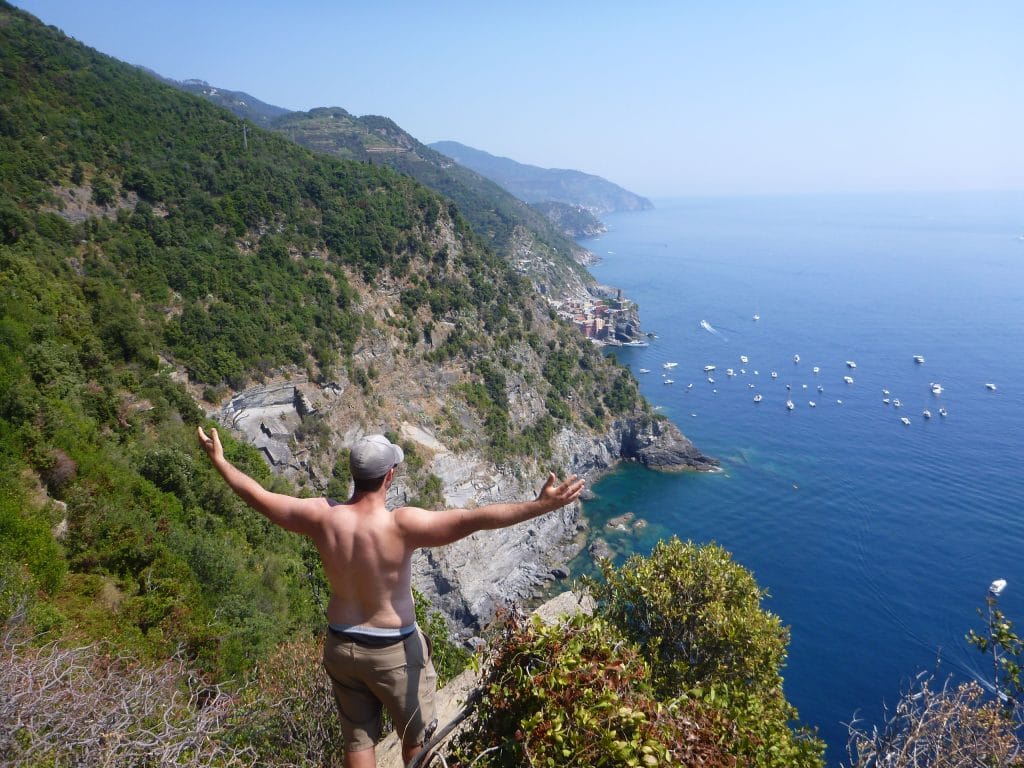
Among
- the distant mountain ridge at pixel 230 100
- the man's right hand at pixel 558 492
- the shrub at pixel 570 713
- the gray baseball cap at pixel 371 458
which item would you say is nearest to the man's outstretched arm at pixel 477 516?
the man's right hand at pixel 558 492

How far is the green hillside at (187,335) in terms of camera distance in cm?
1331

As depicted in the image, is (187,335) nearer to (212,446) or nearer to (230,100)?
(212,446)

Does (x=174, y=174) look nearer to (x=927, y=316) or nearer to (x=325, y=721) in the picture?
(x=325, y=721)

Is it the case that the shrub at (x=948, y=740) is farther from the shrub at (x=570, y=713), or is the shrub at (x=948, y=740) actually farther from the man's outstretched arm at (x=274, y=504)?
the man's outstretched arm at (x=274, y=504)

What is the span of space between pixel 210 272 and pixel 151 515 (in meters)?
21.2

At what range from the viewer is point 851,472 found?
1954 inches

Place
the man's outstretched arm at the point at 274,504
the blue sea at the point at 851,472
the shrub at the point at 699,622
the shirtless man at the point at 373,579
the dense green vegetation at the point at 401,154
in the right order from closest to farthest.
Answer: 1. the shirtless man at the point at 373,579
2. the man's outstretched arm at the point at 274,504
3. the shrub at the point at 699,622
4. the blue sea at the point at 851,472
5. the dense green vegetation at the point at 401,154

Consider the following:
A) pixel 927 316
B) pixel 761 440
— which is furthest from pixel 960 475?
pixel 927 316

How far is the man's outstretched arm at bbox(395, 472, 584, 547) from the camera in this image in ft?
9.16

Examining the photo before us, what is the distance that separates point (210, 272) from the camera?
111ft

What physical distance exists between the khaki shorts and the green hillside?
7055 millimetres

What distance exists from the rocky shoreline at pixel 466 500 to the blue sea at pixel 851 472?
320cm

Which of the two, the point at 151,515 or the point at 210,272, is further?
the point at 210,272

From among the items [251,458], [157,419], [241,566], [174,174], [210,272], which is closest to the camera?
[241,566]
